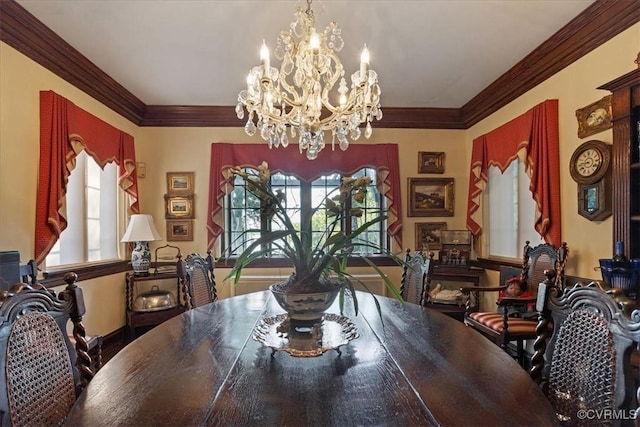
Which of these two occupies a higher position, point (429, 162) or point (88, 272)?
Result: point (429, 162)

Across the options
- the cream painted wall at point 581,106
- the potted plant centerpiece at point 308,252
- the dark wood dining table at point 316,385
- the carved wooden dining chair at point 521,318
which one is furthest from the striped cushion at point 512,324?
the potted plant centerpiece at point 308,252

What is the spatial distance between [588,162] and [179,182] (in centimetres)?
387

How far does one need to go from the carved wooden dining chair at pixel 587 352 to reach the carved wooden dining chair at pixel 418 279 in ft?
3.03

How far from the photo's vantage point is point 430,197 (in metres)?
4.22

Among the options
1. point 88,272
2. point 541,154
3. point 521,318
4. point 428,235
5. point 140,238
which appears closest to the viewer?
point 521,318

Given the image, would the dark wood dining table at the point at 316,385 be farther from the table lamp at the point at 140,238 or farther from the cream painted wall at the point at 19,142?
the table lamp at the point at 140,238

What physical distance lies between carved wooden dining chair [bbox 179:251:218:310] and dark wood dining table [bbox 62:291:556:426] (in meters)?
0.67

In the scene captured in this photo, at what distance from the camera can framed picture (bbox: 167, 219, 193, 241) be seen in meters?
4.05

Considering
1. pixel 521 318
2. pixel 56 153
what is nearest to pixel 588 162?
pixel 521 318

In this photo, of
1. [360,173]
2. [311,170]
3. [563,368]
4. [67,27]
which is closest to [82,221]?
[67,27]

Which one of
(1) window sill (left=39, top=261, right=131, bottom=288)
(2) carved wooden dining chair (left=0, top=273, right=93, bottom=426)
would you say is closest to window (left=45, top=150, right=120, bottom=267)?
(1) window sill (left=39, top=261, right=131, bottom=288)

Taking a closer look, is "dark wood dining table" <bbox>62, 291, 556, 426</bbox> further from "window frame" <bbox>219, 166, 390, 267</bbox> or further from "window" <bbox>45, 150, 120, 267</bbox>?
"window frame" <bbox>219, 166, 390, 267</bbox>

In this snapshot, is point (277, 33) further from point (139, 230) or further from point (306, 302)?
point (139, 230)

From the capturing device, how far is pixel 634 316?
0.93 m
